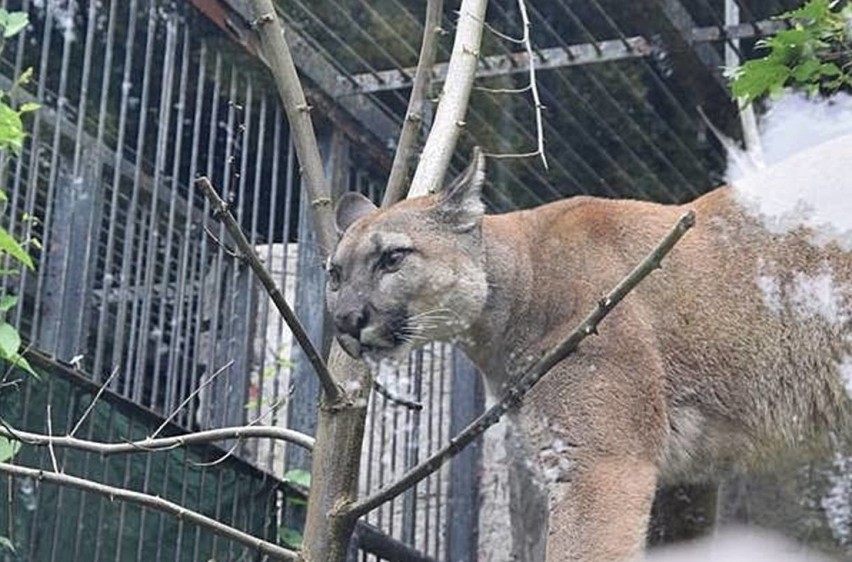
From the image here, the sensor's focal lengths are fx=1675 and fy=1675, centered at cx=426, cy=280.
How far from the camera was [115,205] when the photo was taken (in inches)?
152

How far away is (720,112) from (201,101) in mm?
1216

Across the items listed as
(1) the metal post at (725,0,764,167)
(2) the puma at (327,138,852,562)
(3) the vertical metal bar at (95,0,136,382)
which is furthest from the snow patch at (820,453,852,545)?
(3) the vertical metal bar at (95,0,136,382)

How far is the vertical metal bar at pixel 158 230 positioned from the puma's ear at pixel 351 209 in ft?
2.91

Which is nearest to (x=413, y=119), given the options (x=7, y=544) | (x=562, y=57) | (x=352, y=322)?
(x=352, y=322)

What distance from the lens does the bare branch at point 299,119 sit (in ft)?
8.43

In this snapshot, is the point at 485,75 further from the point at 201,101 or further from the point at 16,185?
the point at 16,185

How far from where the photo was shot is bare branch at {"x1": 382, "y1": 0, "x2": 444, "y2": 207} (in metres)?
2.76

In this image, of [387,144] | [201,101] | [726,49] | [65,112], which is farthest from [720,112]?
[65,112]

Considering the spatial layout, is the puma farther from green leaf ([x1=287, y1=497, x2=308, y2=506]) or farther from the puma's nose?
green leaf ([x1=287, y1=497, x2=308, y2=506])

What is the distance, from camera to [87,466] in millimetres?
3516

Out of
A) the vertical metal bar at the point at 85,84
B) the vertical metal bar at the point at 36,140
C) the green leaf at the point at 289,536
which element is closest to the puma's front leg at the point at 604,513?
the green leaf at the point at 289,536

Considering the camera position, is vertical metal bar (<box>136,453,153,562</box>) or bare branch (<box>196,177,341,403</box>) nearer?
bare branch (<box>196,177,341,403</box>)

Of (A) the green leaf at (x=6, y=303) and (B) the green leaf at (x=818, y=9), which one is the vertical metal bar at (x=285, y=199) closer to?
(A) the green leaf at (x=6, y=303)

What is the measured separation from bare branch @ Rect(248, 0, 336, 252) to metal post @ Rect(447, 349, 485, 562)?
1.86m
